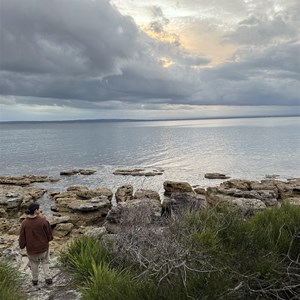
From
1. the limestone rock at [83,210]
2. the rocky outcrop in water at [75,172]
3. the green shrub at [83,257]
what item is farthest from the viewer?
the rocky outcrop in water at [75,172]

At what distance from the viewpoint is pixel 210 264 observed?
17.2 ft

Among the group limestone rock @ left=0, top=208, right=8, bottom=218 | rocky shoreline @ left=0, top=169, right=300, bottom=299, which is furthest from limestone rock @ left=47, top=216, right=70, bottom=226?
→ limestone rock @ left=0, top=208, right=8, bottom=218

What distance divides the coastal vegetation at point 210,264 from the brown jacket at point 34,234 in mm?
1164

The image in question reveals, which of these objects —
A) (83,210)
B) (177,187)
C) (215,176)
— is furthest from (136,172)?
(83,210)

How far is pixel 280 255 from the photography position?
6316mm

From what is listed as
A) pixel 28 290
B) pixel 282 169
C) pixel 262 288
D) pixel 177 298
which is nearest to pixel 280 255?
pixel 262 288

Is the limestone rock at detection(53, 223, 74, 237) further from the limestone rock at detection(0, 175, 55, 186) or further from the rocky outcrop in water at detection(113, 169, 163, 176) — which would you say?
the rocky outcrop in water at detection(113, 169, 163, 176)

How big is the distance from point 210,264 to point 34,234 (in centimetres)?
488

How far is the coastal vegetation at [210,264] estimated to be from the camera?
5.20 m

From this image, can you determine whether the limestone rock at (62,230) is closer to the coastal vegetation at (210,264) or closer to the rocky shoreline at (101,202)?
the rocky shoreline at (101,202)

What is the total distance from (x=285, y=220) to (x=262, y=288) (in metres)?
2.60

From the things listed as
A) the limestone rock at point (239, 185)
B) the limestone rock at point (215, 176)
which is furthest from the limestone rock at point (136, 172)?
the limestone rock at point (239, 185)

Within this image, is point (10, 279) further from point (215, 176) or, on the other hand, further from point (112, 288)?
point (215, 176)

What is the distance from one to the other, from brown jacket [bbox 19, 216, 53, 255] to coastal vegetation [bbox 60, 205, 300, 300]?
1.16 meters
